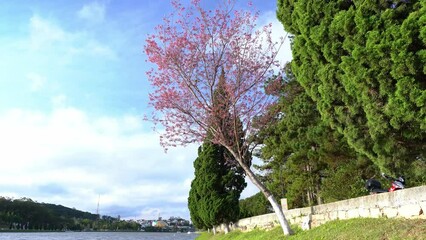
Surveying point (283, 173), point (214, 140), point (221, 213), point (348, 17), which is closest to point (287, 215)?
point (214, 140)

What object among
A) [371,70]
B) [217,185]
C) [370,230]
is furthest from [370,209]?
[217,185]

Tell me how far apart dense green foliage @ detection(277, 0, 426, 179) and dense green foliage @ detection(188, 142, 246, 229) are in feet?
46.5

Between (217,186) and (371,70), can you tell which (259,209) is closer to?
(217,186)

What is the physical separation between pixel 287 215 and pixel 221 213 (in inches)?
369

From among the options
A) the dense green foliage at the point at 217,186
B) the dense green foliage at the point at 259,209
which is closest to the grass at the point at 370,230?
the dense green foliage at the point at 217,186

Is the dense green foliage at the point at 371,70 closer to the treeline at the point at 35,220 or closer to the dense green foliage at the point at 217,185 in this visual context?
the dense green foliage at the point at 217,185

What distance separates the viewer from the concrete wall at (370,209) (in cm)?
747

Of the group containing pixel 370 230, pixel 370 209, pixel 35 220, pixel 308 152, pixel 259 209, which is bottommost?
pixel 370 230

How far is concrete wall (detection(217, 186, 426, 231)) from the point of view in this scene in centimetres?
747

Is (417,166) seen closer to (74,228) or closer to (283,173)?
(283,173)

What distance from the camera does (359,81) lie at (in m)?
6.92

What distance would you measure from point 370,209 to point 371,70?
3742 millimetres

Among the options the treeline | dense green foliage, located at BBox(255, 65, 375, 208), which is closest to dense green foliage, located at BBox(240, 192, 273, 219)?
dense green foliage, located at BBox(255, 65, 375, 208)

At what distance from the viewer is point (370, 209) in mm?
8938
